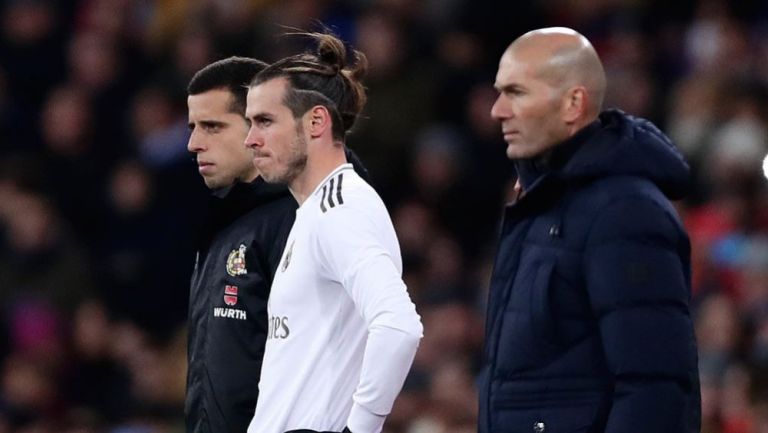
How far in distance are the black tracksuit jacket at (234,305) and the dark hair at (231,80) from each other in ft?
0.89

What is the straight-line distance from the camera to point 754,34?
29.7ft

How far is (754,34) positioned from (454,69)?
1672 millimetres

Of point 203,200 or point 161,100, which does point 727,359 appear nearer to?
point 203,200

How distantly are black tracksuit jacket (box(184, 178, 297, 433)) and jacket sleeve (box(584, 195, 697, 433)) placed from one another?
46.6 inches

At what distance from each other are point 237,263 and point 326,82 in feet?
1.92

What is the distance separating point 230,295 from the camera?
470 centimetres

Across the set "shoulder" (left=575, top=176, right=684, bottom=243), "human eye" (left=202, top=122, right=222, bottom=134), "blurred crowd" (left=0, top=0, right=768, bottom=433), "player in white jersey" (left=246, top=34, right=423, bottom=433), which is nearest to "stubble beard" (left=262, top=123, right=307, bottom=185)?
"player in white jersey" (left=246, top=34, right=423, bottom=433)

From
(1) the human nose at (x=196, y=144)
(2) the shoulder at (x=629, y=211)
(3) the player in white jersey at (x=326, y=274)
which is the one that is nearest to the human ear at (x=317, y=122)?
(3) the player in white jersey at (x=326, y=274)

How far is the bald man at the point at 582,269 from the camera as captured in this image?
373 centimetres

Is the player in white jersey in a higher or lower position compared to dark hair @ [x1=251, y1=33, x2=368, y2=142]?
lower

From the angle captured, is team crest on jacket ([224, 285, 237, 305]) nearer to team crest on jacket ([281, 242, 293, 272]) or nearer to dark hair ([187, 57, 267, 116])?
team crest on jacket ([281, 242, 293, 272])

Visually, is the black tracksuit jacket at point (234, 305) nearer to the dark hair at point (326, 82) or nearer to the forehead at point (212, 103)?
the forehead at point (212, 103)

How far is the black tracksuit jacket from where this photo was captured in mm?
4637

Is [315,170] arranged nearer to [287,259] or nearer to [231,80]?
[287,259]
